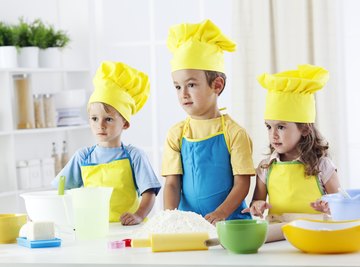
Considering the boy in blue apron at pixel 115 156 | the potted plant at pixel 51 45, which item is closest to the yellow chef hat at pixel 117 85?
the boy in blue apron at pixel 115 156

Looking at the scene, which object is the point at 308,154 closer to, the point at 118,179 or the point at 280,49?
the point at 118,179

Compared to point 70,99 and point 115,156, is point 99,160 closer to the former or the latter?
point 115,156

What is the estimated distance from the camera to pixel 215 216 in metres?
2.68

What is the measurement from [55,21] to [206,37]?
8.33ft

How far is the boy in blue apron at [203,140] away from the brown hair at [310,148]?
5.3 inches

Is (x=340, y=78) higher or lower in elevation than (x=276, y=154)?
higher

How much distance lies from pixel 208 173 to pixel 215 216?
22 centimetres

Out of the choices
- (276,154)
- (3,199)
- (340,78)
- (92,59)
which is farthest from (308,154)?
(92,59)

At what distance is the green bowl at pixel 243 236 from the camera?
1.88 meters

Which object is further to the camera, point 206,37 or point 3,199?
point 3,199

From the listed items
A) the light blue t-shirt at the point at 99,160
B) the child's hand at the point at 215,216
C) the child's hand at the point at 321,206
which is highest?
the light blue t-shirt at the point at 99,160

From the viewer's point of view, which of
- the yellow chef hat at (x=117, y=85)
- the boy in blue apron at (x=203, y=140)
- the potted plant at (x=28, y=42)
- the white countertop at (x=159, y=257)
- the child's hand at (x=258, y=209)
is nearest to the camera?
the white countertop at (x=159, y=257)

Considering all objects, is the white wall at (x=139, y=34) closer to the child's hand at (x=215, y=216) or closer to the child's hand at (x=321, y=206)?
the child's hand at (x=215, y=216)

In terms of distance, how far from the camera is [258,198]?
2.85 meters
